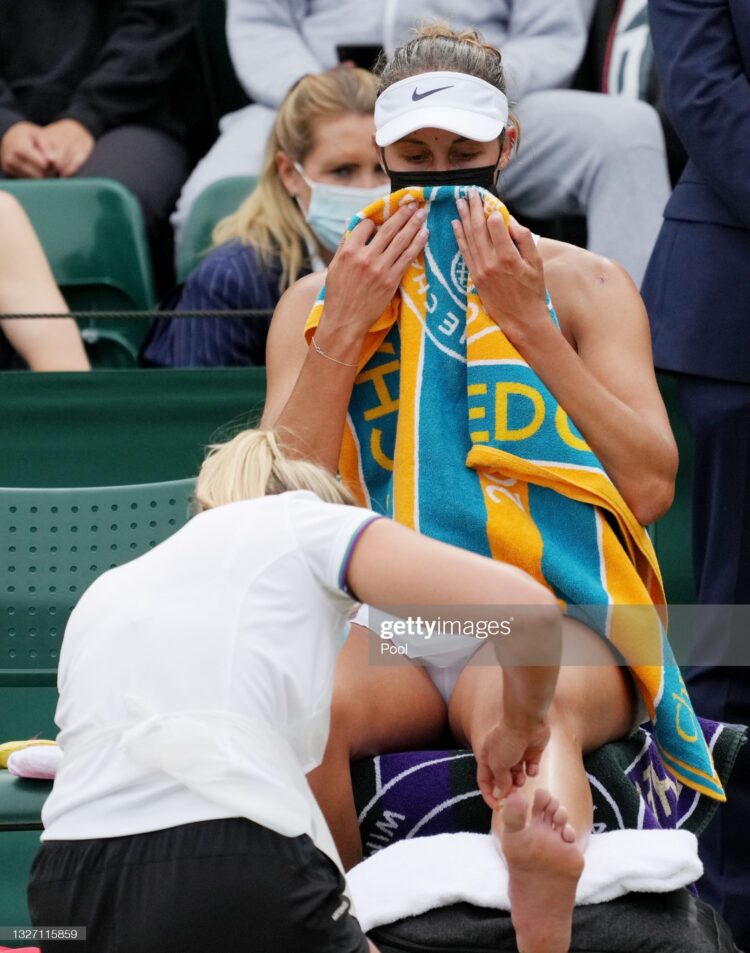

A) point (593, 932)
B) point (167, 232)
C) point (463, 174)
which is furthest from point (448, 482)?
point (167, 232)

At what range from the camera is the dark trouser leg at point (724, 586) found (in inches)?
114

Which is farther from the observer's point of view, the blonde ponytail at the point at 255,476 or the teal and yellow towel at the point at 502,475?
the teal and yellow towel at the point at 502,475

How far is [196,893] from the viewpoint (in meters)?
1.61

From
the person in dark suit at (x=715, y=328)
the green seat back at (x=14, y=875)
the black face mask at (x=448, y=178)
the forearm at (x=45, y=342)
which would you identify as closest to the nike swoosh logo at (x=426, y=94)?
the black face mask at (x=448, y=178)

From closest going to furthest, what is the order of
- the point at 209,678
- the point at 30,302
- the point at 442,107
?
the point at 209,678, the point at 442,107, the point at 30,302

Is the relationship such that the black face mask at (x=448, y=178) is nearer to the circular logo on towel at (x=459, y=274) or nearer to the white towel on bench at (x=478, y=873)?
the circular logo on towel at (x=459, y=274)

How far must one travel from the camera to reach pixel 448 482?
2.21m

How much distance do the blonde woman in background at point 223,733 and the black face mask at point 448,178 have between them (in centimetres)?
83

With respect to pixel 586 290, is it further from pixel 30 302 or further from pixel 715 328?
pixel 30 302

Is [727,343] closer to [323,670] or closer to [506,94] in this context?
[506,94]

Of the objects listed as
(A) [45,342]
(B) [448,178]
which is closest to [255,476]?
(B) [448,178]

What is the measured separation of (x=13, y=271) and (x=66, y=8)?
4.24 ft

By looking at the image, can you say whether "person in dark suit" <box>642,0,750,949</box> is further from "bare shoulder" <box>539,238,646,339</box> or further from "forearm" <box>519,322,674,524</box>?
"forearm" <box>519,322,674,524</box>

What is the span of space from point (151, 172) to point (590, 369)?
2.08 metres
